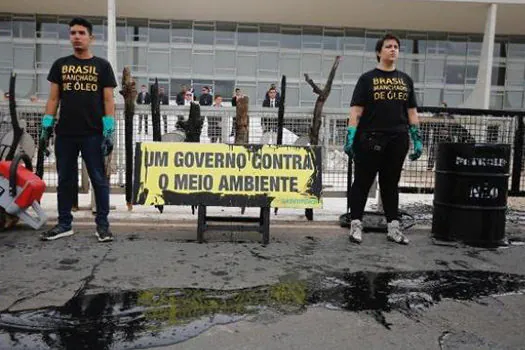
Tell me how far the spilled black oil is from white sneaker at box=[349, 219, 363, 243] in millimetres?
1040

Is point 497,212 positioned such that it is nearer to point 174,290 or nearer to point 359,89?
point 359,89

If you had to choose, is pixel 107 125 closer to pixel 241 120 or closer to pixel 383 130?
pixel 241 120

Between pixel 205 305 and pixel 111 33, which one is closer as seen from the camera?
pixel 205 305

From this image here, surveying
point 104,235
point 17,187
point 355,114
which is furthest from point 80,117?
point 355,114

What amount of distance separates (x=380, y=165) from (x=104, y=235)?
9.93ft

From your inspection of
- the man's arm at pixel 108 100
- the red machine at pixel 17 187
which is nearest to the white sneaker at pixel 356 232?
the man's arm at pixel 108 100

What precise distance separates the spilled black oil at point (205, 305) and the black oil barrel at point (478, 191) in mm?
1014

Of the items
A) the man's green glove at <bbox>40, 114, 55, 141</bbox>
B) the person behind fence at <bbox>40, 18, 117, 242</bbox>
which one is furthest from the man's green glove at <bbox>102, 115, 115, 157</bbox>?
the man's green glove at <bbox>40, 114, 55, 141</bbox>

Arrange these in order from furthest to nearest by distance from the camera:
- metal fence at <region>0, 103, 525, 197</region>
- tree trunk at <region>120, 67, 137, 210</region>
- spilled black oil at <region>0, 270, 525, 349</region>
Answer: metal fence at <region>0, 103, 525, 197</region> → tree trunk at <region>120, 67, 137, 210</region> → spilled black oil at <region>0, 270, 525, 349</region>

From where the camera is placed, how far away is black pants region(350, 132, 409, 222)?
502 cm

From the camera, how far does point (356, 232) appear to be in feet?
16.9

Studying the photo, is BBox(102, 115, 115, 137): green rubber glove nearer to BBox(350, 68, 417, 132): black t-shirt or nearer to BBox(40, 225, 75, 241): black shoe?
BBox(40, 225, 75, 241): black shoe

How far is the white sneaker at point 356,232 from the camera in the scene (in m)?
5.11

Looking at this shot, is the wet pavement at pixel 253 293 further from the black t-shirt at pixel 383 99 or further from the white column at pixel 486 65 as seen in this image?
the white column at pixel 486 65
